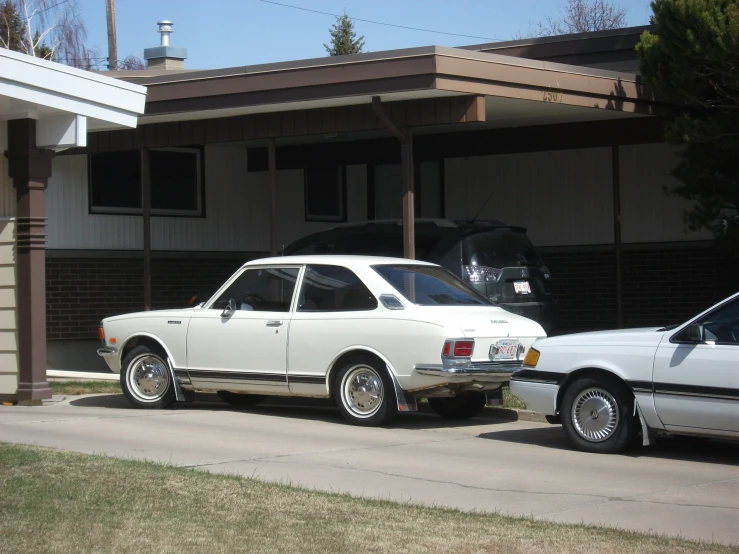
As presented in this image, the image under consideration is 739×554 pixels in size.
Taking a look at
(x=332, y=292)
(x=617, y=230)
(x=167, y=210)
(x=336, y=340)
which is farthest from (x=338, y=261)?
(x=167, y=210)

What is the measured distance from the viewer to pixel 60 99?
1185cm

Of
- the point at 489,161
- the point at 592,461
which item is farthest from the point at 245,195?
the point at 592,461

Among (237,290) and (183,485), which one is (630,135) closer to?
(237,290)

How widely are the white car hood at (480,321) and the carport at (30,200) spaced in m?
4.41

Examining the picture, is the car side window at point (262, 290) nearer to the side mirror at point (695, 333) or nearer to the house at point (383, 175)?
the house at point (383, 175)

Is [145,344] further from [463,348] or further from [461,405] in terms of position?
[463,348]

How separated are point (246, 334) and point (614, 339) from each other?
12.5ft

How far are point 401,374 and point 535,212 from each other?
8169mm

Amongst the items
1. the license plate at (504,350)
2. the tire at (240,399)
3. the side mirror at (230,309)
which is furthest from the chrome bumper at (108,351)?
the license plate at (504,350)

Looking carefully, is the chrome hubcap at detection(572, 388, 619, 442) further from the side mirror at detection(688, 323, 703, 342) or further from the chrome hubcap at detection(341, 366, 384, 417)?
the chrome hubcap at detection(341, 366, 384, 417)

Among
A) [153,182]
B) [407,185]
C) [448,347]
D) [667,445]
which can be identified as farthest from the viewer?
[153,182]

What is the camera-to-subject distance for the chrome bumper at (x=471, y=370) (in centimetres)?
1007

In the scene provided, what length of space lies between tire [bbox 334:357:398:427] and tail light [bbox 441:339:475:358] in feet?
2.19

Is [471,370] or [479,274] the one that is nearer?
[471,370]
